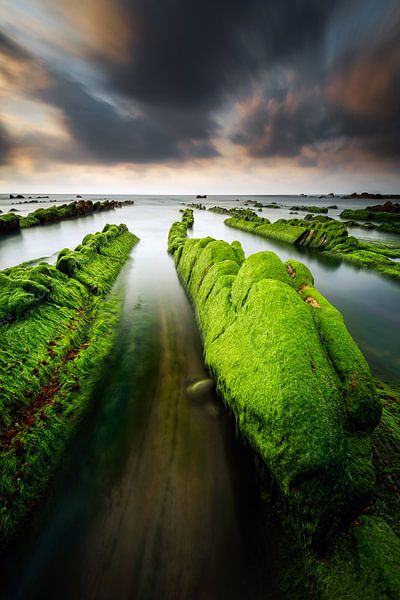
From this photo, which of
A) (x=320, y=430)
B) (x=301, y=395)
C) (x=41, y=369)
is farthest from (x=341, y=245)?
(x=41, y=369)

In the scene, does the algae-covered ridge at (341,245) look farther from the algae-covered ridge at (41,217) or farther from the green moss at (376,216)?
the green moss at (376,216)

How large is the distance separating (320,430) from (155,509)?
2691 mm

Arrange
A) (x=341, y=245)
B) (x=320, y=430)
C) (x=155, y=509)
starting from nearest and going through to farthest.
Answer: (x=320, y=430)
(x=155, y=509)
(x=341, y=245)

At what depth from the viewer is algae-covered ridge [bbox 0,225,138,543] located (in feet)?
11.4

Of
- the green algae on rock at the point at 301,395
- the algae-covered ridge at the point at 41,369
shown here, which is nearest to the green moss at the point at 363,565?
the green algae on rock at the point at 301,395

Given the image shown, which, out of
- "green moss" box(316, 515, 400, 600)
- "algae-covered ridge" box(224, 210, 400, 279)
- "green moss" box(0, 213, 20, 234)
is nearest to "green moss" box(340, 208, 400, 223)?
"algae-covered ridge" box(224, 210, 400, 279)

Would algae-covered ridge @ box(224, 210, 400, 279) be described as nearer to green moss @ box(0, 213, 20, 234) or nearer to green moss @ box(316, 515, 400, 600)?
green moss @ box(316, 515, 400, 600)

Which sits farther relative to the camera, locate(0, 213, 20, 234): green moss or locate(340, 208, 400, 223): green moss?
locate(340, 208, 400, 223): green moss

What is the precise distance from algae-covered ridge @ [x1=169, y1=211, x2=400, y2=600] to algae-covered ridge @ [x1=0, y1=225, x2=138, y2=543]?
334 centimetres

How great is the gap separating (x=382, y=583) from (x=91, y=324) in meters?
8.21

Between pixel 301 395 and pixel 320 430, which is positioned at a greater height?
pixel 301 395

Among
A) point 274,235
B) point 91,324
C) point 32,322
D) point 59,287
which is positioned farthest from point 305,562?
point 274,235

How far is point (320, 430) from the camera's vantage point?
2895 mm

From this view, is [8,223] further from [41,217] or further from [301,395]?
[301,395]
